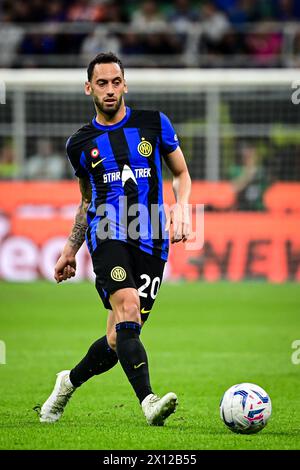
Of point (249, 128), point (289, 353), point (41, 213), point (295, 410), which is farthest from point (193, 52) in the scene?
point (295, 410)

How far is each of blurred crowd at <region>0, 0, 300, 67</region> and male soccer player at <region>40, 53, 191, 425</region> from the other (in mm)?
14093

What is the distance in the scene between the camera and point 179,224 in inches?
256

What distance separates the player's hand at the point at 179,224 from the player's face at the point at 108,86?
2.79 ft

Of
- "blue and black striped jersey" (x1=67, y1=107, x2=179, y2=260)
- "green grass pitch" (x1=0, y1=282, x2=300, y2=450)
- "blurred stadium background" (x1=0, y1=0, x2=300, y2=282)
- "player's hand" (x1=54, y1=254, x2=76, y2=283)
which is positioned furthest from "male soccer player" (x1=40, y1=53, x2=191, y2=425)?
"blurred stadium background" (x1=0, y1=0, x2=300, y2=282)

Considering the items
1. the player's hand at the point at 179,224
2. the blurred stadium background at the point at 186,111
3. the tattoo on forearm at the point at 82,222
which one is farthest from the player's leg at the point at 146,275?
the blurred stadium background at the point at 186,111

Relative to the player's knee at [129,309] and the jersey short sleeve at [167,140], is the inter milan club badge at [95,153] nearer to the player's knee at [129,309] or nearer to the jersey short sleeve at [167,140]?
the jersey short sleeve at [167,140]

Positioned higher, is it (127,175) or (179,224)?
(127,175)

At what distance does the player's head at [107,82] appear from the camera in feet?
22.5

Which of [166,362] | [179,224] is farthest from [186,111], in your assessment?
[179,224]

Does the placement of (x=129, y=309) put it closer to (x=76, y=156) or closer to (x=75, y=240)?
(x=75, y=240)

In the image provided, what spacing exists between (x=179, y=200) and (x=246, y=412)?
145cm

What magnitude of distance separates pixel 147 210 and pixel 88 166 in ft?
1.78

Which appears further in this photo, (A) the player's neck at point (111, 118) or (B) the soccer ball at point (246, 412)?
(A) the player's neck at point (111, 118)

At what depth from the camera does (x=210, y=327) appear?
13.0 m
